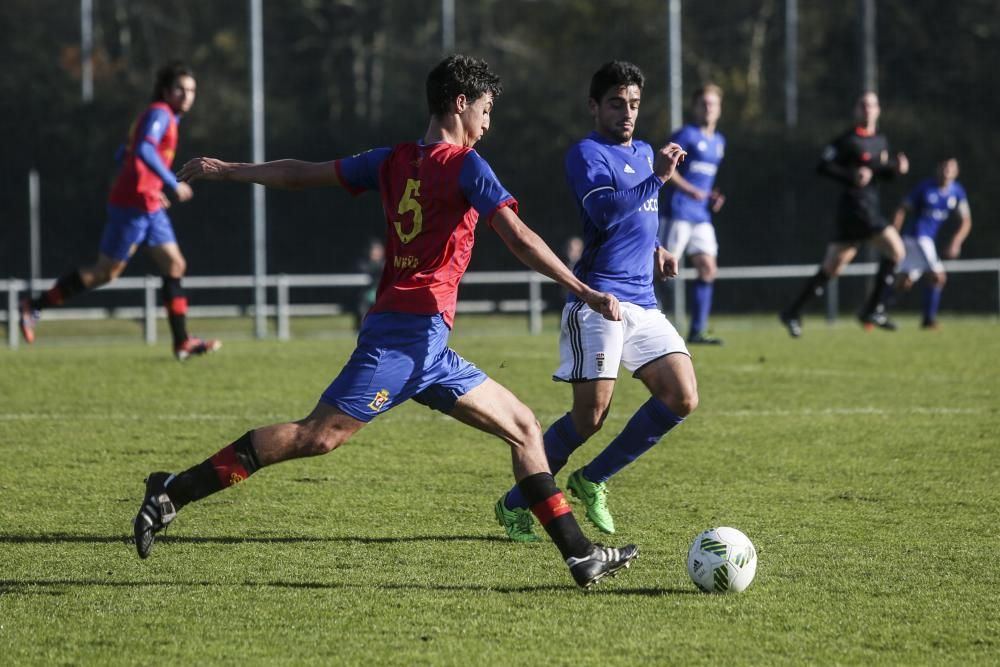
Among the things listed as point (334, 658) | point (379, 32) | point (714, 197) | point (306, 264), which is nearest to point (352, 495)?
point (334, 658)

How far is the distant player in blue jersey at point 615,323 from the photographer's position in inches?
274

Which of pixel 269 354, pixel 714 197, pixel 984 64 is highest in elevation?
pixel 984 64

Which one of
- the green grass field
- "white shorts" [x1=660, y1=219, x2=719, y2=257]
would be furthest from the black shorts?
the green grass field

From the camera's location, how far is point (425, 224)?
5.82 metres

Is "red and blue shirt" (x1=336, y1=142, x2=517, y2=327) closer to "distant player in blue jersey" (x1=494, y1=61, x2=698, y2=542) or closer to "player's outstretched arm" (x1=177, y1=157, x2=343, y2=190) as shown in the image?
"player's outstretched arm" (x1=177, y1=157, x2=343, y2=190)

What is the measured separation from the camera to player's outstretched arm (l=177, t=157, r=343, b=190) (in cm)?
606

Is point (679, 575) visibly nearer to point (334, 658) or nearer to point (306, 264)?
point (334, 658)

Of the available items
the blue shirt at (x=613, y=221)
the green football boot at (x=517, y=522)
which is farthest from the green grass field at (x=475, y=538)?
the blue shirt at (x=613, y=221)

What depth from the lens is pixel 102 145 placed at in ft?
101

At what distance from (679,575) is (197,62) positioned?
3202 centimetres

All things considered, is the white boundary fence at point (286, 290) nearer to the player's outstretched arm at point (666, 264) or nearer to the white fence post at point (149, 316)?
the white fence post at point (149, 316)

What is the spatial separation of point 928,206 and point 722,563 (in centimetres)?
1632

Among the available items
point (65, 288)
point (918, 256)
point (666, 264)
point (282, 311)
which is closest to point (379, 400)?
point (666, 264)

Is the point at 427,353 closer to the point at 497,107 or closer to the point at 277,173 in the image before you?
the point at 277,173
